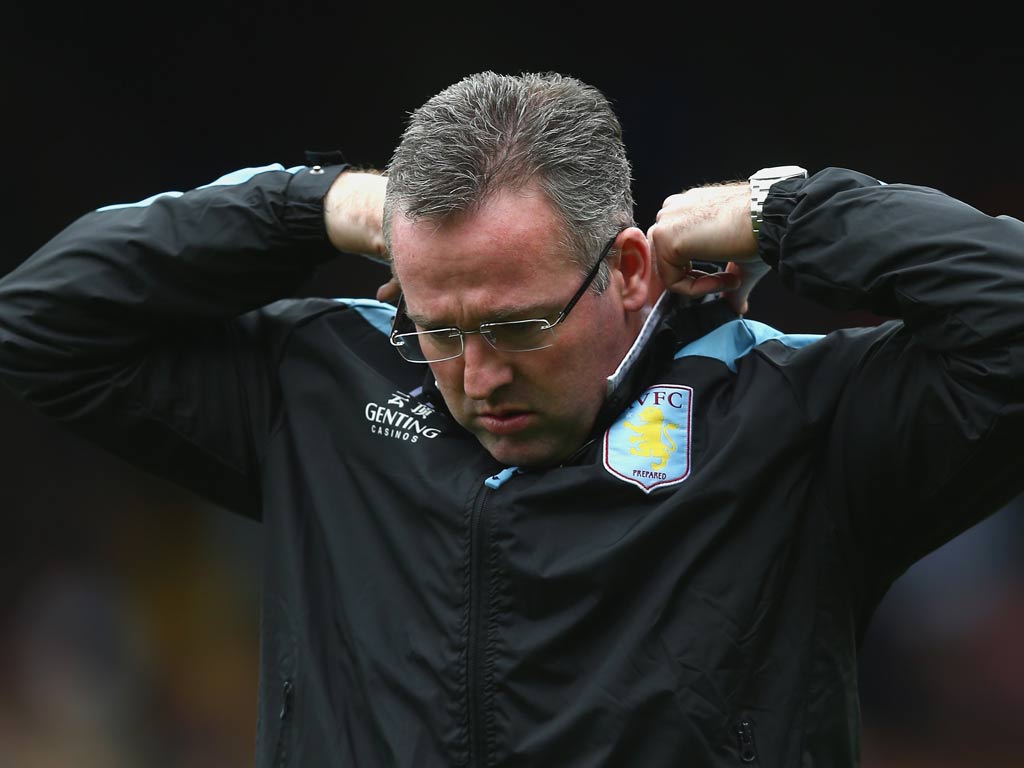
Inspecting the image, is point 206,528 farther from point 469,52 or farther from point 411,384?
point 411,384

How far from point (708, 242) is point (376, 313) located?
572 millimetres

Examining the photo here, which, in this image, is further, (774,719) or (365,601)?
(365,601)

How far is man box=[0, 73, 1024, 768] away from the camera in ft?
5.36

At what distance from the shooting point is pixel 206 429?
2014 mm

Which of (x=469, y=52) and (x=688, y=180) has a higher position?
(x=469, y=52)

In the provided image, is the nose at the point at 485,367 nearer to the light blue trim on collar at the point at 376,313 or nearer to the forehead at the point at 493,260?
the forehead at the point at 493,260

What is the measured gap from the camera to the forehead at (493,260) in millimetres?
1698

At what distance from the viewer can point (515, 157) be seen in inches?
68.2

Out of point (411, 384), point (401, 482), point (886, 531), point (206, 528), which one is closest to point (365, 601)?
point (401, 482)

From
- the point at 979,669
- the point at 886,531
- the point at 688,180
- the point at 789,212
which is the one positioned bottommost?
the point at 979,669

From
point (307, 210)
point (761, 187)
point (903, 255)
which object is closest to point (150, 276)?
point (307, 210)

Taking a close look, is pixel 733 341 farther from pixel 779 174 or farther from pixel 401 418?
pixel 401 418

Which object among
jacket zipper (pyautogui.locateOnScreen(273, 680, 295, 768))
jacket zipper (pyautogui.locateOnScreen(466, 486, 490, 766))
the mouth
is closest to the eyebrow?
the mouth

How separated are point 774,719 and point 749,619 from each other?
13 centimetres
